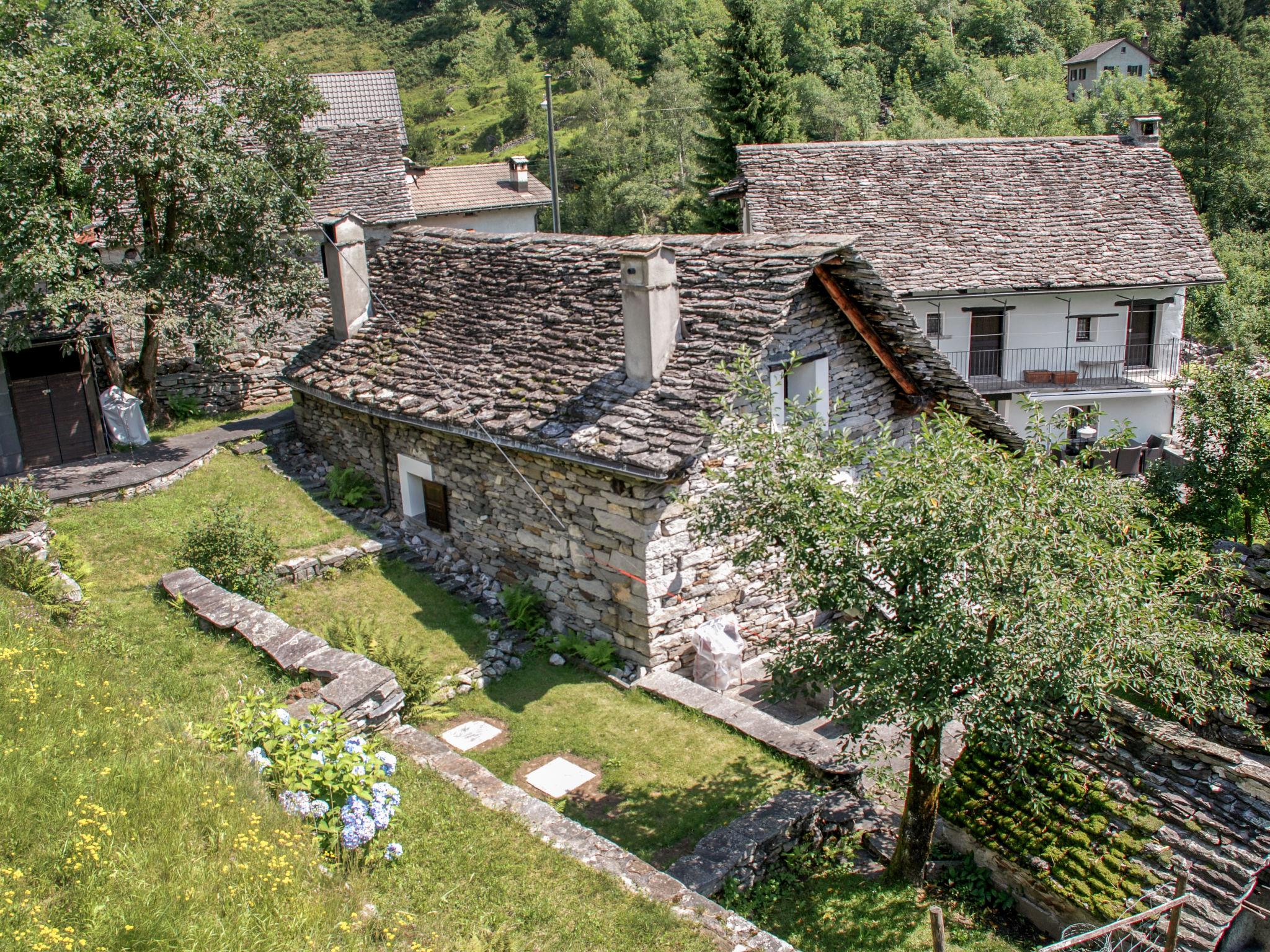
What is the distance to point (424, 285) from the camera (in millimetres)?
17000

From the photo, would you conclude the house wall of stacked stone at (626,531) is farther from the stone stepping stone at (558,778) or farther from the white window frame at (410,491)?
the stone stepping stone at (558,778)

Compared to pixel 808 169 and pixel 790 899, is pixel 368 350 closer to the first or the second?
pixel 790 899

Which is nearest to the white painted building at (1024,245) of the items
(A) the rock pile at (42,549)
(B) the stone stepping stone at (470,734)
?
(B) the stone stepping stone at (470,734)

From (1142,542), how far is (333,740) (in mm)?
6653

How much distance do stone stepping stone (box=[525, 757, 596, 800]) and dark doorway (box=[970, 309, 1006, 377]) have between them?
19.0 m

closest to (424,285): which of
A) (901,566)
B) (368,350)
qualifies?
(368,350)

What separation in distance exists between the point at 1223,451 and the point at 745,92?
76.2 ft

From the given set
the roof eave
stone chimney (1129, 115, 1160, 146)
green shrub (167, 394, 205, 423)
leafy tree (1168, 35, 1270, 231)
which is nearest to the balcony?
stone chimney (1129, 115, 1160, 146)

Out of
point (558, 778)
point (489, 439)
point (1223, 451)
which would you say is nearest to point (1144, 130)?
point (1223, 451)

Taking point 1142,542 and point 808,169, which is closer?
point 1142,542

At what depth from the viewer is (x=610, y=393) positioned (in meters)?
12.1

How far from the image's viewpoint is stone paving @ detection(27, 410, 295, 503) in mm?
14883

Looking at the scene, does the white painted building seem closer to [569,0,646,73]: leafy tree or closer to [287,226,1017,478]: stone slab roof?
[287,226,1017,478]: stone slab roof

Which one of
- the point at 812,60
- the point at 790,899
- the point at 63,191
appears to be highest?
the point at 812,60
